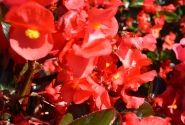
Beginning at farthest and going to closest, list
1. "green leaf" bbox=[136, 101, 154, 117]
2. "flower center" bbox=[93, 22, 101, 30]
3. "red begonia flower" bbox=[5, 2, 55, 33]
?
1. "green leaf" bbox=[136, 101, 154, 117]
2. "flower center" bbox=[93, 22, 101, 30]
3. "red begonia flower" bbox=[5, 2, 55, 33]

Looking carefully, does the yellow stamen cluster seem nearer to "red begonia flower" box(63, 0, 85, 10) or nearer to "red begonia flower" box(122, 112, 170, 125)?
"red begonia flower" box(122, 112, 170, 125)

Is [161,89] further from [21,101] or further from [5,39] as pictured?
[5,39]

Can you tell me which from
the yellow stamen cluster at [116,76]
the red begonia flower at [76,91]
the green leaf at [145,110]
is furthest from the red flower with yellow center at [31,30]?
the green leaf at [145,110]

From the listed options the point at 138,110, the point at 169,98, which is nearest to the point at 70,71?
the point at 138,110

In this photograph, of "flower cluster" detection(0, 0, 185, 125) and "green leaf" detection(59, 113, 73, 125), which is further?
"green leaf" detection(59, 113, 73, 125)

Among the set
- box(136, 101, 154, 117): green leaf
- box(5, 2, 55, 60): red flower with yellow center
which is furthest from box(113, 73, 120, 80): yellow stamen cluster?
box(5, 2, 55, 60): red flower with yellow center

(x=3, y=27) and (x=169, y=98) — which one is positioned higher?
(x=3, y=27)

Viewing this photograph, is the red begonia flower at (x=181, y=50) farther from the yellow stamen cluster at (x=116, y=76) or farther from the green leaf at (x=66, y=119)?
the green leaf at (x=66, y=119)
